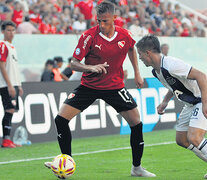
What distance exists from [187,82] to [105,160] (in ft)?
9.44

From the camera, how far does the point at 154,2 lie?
22312 mm

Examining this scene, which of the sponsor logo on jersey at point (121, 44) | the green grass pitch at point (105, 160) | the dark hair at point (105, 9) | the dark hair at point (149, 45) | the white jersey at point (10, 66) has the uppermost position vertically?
the dark hair at point (105, 9)

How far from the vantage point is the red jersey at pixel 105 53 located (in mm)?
6582

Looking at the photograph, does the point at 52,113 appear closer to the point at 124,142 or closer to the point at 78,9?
the point at 124,142

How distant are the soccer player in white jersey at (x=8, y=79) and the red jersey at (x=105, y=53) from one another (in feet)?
11.3

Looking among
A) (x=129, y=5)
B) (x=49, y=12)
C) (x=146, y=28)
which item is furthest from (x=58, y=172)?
(x=129, y=5)

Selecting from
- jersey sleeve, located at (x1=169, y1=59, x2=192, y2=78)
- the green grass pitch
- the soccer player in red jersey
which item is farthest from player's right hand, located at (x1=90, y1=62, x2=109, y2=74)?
the green grass pitch

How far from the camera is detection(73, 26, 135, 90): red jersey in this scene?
6.58m

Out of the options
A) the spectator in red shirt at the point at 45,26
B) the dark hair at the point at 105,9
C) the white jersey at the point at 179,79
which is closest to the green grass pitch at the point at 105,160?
the white jersey at the point at 179,79

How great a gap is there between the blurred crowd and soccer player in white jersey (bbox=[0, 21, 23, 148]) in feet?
15.0

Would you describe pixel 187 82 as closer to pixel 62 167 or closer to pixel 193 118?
pixel 193 118

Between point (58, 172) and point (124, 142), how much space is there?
15.7 feet

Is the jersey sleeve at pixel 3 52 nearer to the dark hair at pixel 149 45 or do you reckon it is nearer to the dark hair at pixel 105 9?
the dark hair at pixel 105 9

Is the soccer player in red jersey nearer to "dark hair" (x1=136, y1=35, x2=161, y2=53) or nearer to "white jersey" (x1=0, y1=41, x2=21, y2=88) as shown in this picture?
"dark hair" (x1=136, y1=35, x2=161, y2=53)
